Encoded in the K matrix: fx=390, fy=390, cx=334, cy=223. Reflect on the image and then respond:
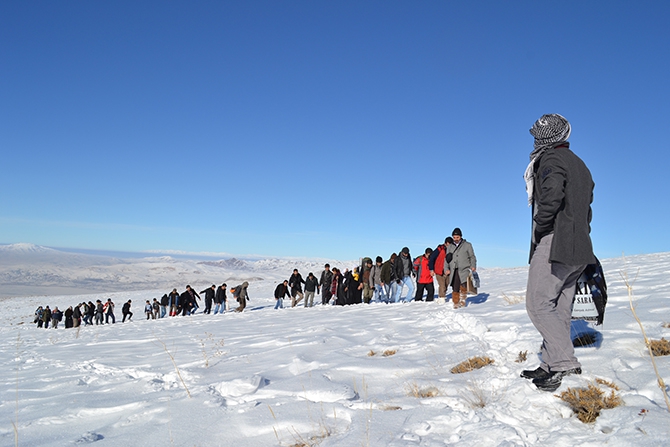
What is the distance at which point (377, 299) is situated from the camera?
16.7 metres

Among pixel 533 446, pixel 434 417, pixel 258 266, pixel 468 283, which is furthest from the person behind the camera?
pixel 258 266

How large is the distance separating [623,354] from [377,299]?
13366mm

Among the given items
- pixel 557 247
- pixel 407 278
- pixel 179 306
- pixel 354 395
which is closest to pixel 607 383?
pixel 557 247

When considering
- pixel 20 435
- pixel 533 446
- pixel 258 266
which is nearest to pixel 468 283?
pixel 533 446

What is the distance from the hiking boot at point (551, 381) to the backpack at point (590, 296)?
0.52 m

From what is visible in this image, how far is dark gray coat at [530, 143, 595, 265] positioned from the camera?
297cm

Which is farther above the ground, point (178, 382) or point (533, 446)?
point (533, 446)

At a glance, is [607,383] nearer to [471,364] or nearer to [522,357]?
[522,357]

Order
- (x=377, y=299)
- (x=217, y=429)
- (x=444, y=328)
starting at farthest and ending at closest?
1. (x=377, y=299)
2. (x=444, y=328)
3. (x=217, y=429)

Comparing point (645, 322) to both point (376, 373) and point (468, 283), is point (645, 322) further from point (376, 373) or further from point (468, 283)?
point (468, 283)

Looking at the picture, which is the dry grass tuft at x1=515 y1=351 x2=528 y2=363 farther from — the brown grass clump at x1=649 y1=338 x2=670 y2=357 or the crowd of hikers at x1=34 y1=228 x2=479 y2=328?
the crowd of hikers at x1=34 y1=228 x2=479 y2=328

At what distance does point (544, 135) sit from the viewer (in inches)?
132

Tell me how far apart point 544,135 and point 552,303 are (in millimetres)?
1420

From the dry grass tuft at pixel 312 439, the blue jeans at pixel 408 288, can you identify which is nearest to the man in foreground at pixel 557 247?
the dry grass tuft at pixel 312 439
